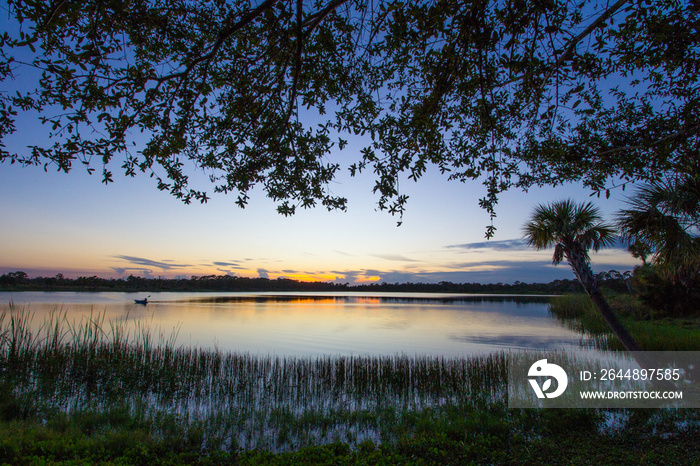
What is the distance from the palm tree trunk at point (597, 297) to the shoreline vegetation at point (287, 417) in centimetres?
211

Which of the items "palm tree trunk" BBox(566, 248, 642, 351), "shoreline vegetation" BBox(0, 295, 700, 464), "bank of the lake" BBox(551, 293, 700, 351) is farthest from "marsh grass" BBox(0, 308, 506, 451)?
"bank of the lake" BBox(551, 293, 700, 351)

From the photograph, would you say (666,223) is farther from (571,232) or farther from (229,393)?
(229,393)

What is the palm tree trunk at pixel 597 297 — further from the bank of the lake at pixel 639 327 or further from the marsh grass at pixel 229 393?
the bank of the lake at pixel 639 327

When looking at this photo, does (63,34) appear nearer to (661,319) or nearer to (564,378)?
(564,378)

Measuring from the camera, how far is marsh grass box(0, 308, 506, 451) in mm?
7117

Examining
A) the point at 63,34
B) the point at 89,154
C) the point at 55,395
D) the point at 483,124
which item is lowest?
the point at 55,395


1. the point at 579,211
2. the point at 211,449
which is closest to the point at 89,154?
the point at 211,449

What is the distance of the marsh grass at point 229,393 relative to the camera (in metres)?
7.12

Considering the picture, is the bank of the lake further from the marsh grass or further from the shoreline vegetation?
the marsh grass

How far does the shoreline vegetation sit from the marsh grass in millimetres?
39

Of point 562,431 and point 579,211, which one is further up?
point 579,211

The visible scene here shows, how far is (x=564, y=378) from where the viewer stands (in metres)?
10.2

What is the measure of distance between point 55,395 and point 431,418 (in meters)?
9.24

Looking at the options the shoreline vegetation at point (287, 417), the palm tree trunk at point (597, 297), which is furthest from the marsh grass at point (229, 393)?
the palm tree trunk at point (597, 297)
